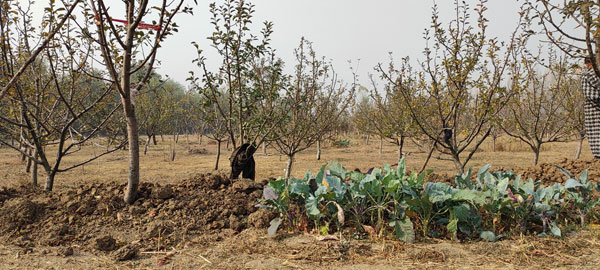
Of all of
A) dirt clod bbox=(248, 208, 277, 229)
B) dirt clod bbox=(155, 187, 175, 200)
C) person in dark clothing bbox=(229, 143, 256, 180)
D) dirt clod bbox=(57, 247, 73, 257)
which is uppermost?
person in dark clothing bbox=(229, 143, 256, 180)

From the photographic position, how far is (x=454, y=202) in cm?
263

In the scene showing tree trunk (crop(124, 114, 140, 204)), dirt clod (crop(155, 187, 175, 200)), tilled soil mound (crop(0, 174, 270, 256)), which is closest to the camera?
tilled soil mound (crop(0, 174, 270, 256))

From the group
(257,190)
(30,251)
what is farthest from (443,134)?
(30,251)

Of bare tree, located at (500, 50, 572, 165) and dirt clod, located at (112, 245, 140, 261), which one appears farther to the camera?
bare tree, located at (500, 50, 572, 165)

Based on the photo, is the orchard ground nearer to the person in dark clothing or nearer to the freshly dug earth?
the freshly dug earth

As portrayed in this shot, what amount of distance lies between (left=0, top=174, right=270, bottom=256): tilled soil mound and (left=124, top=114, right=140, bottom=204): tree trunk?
8 cm

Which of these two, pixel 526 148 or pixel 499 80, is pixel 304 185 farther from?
pixel 526 148

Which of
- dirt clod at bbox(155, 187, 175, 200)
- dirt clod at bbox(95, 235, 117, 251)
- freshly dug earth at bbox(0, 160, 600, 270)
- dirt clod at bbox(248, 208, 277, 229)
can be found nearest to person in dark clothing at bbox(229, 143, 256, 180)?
freshly dug earth at bbox(0, 160, 600, 270)

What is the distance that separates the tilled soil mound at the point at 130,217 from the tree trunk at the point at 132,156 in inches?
3.2

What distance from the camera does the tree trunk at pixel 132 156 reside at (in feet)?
9.84

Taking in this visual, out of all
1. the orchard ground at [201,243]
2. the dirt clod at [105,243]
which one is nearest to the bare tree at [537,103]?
the orchard ground at [201,243]

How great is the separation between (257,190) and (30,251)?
1.70 metres

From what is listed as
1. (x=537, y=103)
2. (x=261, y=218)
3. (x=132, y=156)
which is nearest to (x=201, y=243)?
(x=261, y=218)

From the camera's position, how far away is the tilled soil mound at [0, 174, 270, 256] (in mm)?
2656
